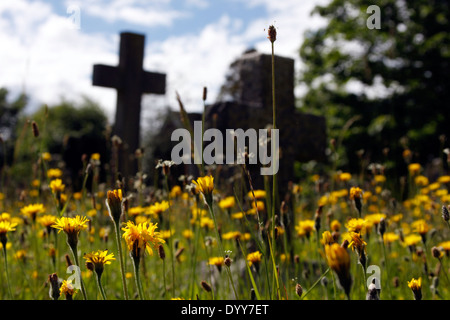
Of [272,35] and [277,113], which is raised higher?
[277,113]

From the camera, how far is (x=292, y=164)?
3.69 m

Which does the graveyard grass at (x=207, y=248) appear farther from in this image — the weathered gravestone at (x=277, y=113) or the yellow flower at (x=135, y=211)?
the weathered gravestone at (x=277, y=113)

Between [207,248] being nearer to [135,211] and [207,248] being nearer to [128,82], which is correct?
[135,211]

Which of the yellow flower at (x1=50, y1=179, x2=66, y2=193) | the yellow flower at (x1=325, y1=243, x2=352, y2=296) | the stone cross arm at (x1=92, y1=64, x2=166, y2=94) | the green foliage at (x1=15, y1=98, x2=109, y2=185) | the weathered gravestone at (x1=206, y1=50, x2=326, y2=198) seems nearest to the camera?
the yellow flower at (x1=325, y1=243, x2=352, y2=296)

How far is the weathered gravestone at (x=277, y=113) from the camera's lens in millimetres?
3508

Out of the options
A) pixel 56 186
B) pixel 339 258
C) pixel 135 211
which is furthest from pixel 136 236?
pixel 135 211

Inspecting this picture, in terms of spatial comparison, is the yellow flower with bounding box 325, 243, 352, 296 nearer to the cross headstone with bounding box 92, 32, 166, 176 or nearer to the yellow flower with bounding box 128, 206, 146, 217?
the yellow flower with bounding box 128, 206, 146, 217

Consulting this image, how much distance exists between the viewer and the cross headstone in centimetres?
448

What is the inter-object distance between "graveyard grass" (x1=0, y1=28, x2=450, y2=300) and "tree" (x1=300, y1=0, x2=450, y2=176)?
8710 millimetres

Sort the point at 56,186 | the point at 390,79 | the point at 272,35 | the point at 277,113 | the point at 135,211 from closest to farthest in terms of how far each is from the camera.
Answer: the point at 272,35 → the point at 56,186 → the point at 135,211 → the point at 277,113 → the point at 390,79

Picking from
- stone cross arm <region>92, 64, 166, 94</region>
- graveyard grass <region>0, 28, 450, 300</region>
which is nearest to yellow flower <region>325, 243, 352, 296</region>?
graveyard grass <region>0, 28, 450, 300</region>

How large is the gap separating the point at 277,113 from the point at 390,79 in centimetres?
1108

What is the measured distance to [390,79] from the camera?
13.6 metres
